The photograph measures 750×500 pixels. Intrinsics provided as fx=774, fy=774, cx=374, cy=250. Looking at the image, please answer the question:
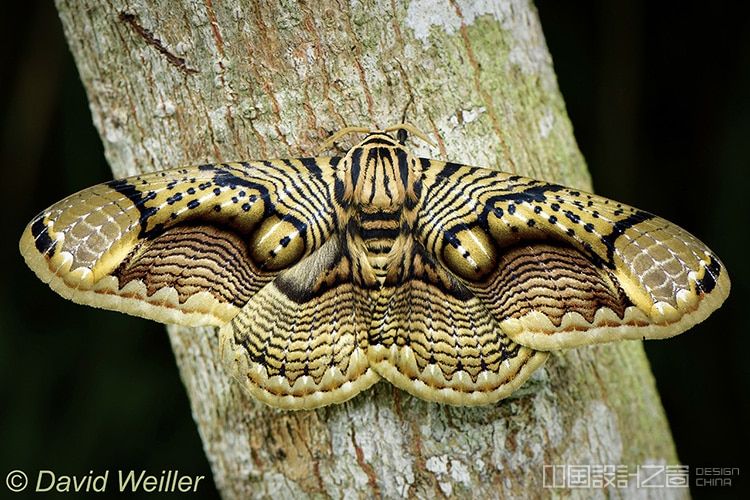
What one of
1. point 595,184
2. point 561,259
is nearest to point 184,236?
point 561,259

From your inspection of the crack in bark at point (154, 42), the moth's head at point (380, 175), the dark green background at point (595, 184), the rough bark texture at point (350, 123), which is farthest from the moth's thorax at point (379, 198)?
the dark green background at point (595, 184)

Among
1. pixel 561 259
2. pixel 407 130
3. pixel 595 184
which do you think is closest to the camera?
pixel 561 259

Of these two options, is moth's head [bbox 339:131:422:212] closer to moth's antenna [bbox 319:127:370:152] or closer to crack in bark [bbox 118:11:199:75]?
moth's antenna [bbox 319:127:370:152]

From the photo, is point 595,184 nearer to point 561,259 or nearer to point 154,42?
point 561,259

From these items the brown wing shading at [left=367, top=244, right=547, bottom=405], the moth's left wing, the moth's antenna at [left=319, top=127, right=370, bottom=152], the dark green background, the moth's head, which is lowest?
the dark green background

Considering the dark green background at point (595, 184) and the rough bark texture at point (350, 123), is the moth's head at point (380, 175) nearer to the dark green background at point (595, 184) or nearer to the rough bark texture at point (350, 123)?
the rough bark texture at point (350, 123)

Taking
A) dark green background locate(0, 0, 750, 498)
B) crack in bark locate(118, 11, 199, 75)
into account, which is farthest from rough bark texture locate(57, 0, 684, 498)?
dark green background locate(0, 0, 750, 498)

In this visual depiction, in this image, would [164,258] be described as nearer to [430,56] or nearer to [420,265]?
[420,265]
